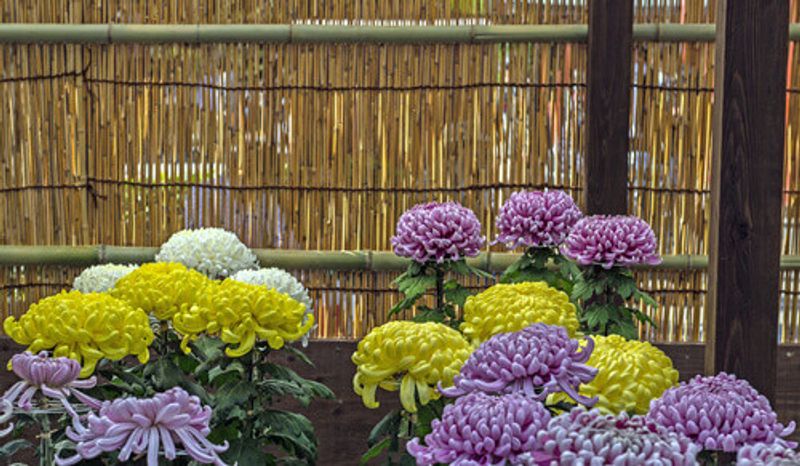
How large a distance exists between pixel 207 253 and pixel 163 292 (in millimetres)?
885

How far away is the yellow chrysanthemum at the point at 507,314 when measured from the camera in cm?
127

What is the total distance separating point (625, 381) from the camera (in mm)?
1070

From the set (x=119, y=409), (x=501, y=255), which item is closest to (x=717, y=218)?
(x=119, y=409)

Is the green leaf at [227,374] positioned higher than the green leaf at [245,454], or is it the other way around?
the green leaf at [227,374]

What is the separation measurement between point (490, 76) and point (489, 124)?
0.41ft

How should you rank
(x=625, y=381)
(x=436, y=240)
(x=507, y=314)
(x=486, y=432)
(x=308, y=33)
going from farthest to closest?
(x=308, y=33) → (x=436, y=240) → (x=507, y=314) → (x=625, y=381) → (x=486, y=432)

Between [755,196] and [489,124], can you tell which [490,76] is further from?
[755,196]

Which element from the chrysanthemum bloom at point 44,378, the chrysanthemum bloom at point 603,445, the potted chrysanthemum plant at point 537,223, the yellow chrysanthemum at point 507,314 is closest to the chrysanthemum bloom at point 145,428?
the chrysanthemum bloom at point 44,378

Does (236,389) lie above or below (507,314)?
below

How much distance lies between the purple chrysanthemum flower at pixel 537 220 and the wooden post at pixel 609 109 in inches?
24.9

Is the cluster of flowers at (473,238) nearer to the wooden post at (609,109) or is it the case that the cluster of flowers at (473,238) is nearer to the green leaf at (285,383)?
the green leaf at (285,383)

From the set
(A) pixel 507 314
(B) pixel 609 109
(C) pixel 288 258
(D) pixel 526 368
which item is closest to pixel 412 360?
(A) pixel 507 314

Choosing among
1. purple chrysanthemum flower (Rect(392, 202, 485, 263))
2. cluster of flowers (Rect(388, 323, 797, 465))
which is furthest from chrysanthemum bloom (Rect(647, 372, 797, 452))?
purple chrysanthemum flower (Rect(392, 202, 485, 263))

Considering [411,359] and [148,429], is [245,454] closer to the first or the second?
[411,359]
